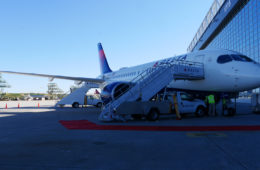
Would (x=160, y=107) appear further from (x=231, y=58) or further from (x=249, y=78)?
(x=231, y=58)

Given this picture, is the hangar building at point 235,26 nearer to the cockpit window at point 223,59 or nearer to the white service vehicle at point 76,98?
the cockpit window at point 223,59

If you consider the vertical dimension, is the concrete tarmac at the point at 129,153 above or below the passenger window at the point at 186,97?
below

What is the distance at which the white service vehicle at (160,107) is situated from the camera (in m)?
10.5

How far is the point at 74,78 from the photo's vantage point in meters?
20.2

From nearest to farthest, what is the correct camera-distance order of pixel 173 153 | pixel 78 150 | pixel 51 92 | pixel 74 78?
pixel 173 153, pixel 78 150, pixel 74 78, pixel 51 92

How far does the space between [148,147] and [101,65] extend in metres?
25.6

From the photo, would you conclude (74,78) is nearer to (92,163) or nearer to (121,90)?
(121,90)

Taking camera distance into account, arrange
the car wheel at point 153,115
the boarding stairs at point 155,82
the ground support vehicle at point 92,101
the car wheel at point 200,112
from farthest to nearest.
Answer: the ground support vehicle at point 92,101 < the car wheel at point 200,112 < the boarding stairs at point 155,82 < the car wheel at point 153,115

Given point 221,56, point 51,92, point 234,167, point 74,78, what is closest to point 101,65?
point 74,78

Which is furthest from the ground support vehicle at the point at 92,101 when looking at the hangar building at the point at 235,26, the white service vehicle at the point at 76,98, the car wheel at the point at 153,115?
→ the hangar building at the point at 235,26

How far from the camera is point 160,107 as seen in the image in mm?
11016

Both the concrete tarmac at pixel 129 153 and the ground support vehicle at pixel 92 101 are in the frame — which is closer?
the concrete tarmac at pixel 129 153

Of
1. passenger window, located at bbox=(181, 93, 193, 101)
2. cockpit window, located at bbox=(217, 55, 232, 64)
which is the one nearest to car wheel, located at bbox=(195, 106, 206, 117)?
passenger window, located at bbox=(181, 93, 193, 101)

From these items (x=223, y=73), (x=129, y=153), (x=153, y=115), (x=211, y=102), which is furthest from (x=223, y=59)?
(x=129, y=153)
